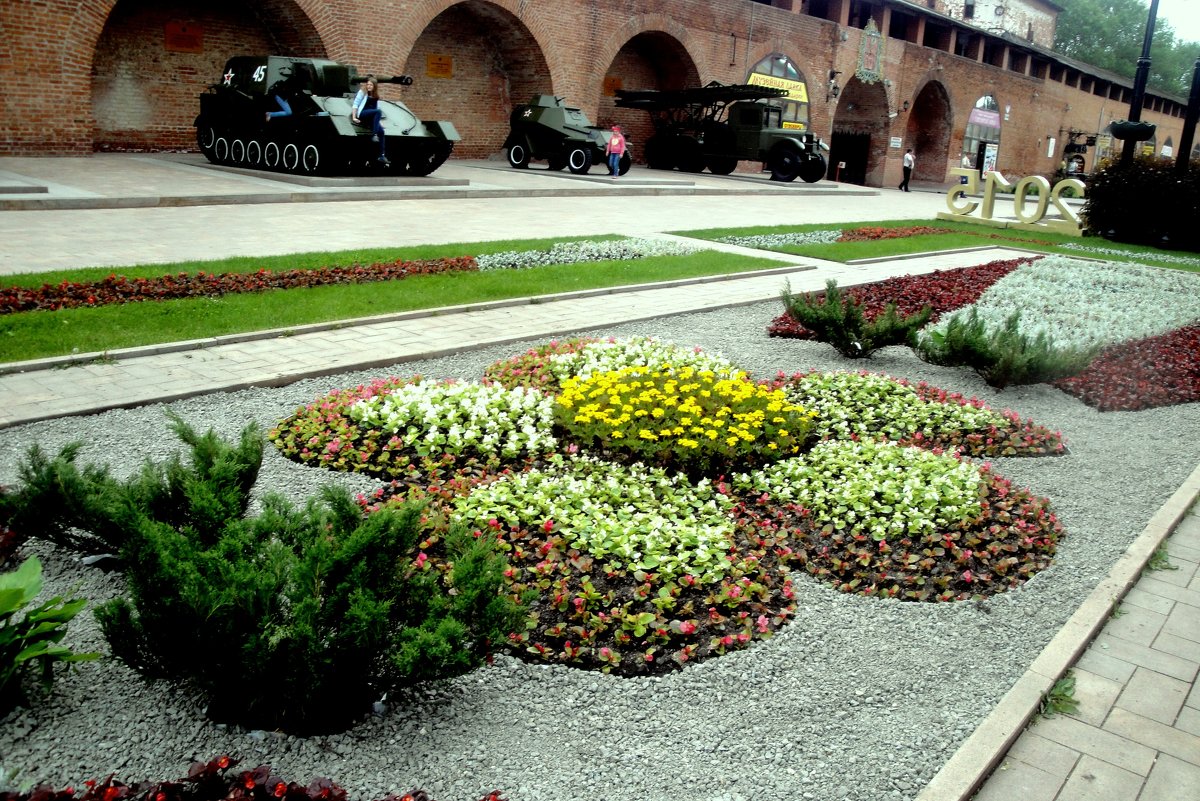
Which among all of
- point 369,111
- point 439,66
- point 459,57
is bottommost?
point 369,111

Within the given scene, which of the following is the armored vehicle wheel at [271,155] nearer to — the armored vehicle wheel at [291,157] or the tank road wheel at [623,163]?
the armored vehicle wheel at [291,157]

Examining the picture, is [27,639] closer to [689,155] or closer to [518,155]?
[518,155]

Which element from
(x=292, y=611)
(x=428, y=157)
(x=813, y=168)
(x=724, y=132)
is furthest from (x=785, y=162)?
(x=292, y=611)

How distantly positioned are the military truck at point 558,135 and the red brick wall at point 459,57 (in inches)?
131

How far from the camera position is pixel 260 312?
26.1 feet

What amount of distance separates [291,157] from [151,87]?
19.9ft

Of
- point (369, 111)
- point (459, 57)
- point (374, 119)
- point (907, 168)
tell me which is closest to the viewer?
point (369, 111)

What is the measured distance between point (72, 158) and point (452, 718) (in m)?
20.0

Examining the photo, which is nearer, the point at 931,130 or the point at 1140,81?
the point at 1140,81

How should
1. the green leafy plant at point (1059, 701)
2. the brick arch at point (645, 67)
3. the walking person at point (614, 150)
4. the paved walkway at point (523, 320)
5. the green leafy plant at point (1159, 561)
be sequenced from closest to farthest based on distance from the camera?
the paved walkway at point (523, 320) < the green leafy plant at point (1059, 701) < the green leafy plant at point (1159, 561) < the walking person at point (614, 150) < the brick arch at point (645, 67)

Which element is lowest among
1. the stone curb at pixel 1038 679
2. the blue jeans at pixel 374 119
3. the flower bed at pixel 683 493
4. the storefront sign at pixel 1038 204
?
the stone curb at pixel 1038 679

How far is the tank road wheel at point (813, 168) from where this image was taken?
3033 centimetres

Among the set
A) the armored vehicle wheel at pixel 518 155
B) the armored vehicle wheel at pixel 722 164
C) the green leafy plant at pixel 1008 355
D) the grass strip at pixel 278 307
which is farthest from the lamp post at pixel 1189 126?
the armored vehicle wheel at pixel 518 155

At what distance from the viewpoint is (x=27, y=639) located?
2.88 m
